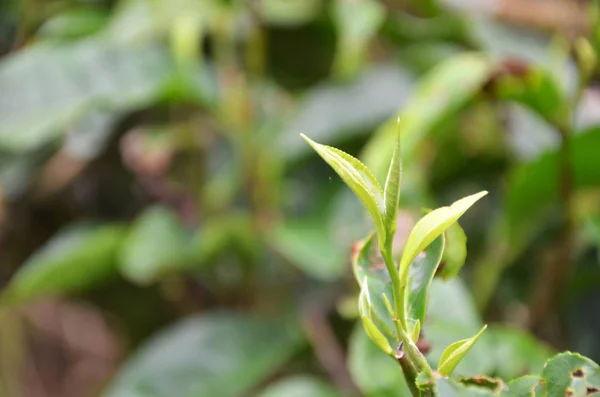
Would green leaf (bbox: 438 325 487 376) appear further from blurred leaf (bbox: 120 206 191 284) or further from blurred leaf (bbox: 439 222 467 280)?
blurred leaf (bbox: 120 206 191 284)

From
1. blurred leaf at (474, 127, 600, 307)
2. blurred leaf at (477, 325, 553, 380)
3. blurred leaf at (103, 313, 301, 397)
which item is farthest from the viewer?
blurred leaf at (103, 313, 301, 397)

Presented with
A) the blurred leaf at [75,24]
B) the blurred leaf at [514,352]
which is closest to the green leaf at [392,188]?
the blurred leaf at [514,352]

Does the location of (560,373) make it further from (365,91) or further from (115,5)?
(115,5)

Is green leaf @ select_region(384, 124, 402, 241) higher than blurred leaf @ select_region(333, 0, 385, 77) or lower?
higher

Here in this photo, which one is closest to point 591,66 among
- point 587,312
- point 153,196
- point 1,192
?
point 587,312

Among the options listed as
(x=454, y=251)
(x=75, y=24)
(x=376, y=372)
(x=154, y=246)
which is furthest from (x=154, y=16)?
(x=454, y=251)

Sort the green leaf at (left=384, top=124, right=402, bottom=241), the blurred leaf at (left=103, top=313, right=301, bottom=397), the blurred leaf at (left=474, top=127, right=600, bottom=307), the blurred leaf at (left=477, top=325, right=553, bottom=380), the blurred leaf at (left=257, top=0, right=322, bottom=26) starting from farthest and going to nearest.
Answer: the blurred leaf at (left=257, top=0, right=322, bottom=26)
the blurred leaf at (left=103, top=313, right=301, bottom=397)
the blurred leaf at (left=474, top=127, right=600, bottom=307)
the blurred leaf at (left=477, top=325, right=553, bottom=380)
the green leaf at (left=384, top=124, right=402, bottom=241)

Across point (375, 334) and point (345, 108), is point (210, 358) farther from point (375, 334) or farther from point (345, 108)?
point (375, 334)

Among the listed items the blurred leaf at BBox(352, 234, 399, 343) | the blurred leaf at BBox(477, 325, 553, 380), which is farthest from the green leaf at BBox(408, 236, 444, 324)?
the blurred leaf at BBox(477, 325, 553, 380)
